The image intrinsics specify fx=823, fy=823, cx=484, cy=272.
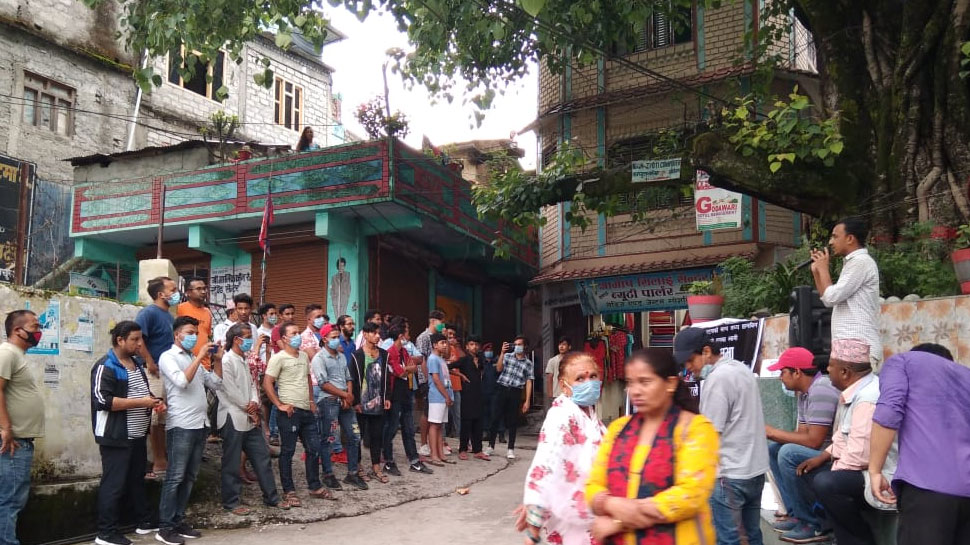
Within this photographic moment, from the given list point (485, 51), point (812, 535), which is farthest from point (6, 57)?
point (812, 535)

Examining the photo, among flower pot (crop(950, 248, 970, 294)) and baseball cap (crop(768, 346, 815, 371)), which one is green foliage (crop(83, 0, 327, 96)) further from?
flower pot (crop(950, 248, 970, 294))

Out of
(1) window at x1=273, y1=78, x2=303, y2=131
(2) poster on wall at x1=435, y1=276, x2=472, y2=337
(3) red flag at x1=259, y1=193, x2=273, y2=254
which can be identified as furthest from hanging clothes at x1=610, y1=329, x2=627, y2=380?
(1) window at x1=273, y1=78, x2=303, y2=131

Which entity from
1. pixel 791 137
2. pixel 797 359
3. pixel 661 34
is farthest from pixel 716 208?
pixel 797 359

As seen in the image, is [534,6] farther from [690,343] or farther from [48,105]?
[48,105]

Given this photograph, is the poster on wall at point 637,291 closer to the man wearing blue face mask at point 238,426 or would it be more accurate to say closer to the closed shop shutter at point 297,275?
the closed shop shutter at point 297,275

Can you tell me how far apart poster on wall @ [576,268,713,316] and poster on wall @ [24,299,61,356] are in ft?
39.7

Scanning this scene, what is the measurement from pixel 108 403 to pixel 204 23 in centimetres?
524

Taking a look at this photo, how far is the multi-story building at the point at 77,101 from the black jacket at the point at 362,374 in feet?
32.0

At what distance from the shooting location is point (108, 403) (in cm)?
684

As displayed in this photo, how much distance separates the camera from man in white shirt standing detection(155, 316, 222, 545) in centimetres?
720

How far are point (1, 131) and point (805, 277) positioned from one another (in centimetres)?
1787

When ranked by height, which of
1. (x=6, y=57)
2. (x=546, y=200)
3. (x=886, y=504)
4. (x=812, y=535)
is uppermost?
(x=6, y=57)

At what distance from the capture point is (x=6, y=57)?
62.0 feet

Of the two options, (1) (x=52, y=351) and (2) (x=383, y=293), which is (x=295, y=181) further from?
(1) (x=52, y=351)
